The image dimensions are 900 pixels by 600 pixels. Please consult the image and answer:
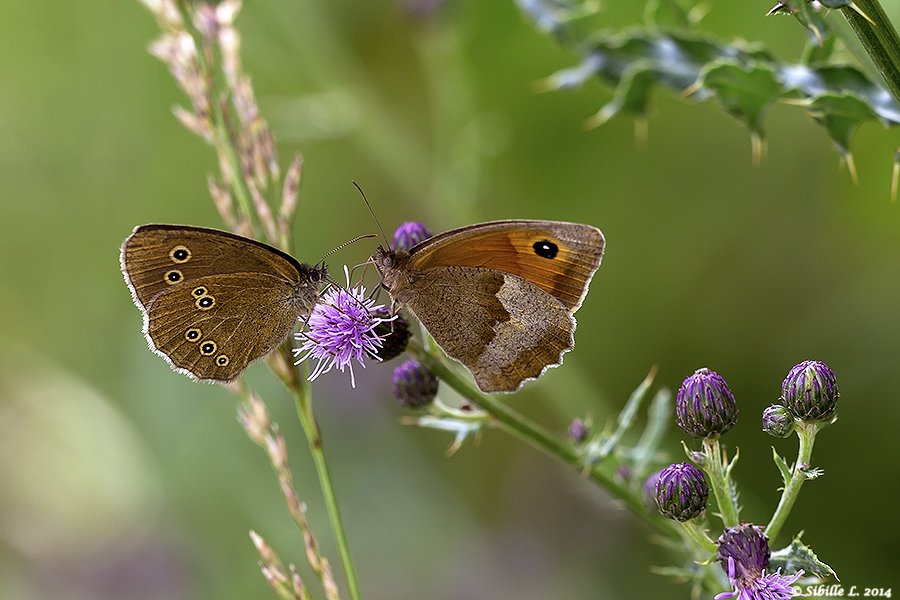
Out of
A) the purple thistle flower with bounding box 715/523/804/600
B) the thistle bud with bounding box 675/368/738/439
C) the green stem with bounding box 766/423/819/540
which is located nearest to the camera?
the purple thistle flower with bounding box 715/523/804/600

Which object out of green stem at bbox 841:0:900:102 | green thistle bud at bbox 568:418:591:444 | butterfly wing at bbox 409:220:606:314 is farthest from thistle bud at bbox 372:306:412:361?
green stem at bbox 841:0:900:102

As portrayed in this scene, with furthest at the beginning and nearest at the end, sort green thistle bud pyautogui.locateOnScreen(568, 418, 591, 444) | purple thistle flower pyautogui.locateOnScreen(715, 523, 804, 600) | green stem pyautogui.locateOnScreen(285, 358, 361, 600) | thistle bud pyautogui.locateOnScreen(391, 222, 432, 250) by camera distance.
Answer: thistle bud pyautogui.locateOnScreen(391, 222, 432, 250) < green thistle bud pyautogui.locateOnScreen(568, 418, 591, 444) < green stem pyautogui.locateOnScreen(285, 358, 361, 600) < purple thistle flower pyautogui.locateOnScreen(715, 523, 804, 600)

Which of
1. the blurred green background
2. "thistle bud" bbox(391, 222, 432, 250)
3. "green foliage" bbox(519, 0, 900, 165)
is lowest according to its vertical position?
the blurred green background

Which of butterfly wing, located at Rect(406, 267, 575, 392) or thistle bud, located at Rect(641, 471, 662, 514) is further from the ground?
butterfly wing, located at Rect(406, 267, 575, 392)

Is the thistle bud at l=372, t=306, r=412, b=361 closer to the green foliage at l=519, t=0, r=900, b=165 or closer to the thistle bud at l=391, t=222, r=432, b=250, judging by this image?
the thistle bud at l=391, t=222, r=432, b=250

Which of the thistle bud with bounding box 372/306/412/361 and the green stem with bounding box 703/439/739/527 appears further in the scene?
the thistle bud with bounding box 372/306/412/361

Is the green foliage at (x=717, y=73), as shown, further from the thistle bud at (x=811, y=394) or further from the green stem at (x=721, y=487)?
the green stem at (x=721, y=487)

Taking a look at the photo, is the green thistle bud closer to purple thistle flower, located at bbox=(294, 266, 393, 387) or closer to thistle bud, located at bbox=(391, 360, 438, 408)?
thistle bud, located at bbox=(391, 360, 438, 408)
